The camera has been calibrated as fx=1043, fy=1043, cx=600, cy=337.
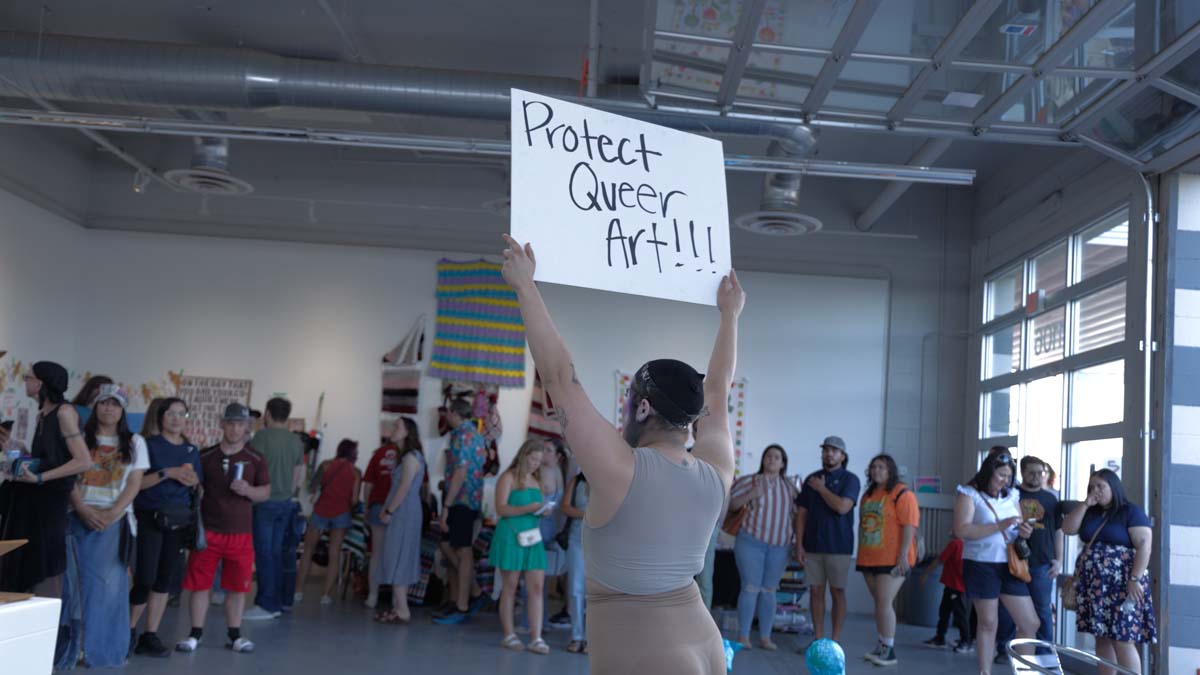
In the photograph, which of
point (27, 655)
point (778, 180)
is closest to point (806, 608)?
point (778, 180)

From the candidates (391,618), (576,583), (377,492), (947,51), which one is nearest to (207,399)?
(377,492)

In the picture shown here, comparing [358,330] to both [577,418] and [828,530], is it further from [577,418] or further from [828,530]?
[577,418]

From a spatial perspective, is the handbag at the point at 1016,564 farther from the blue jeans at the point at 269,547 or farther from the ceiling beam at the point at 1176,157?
the blue jeans at the point at 269,547

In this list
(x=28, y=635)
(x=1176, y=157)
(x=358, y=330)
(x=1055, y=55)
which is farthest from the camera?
(x=358, y=330)

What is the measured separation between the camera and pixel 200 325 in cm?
1040

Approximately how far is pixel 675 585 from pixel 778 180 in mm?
6842

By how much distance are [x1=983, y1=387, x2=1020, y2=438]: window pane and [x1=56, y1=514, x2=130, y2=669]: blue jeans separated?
288 inches

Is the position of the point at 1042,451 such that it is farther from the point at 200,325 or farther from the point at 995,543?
the point at 200,325

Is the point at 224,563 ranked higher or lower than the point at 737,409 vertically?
lower

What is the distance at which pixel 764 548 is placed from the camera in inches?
291

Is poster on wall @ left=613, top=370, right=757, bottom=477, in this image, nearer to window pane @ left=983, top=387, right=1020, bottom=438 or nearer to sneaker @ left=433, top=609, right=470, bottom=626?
window pane @ left=983, top=387, right=1020, bottom=438

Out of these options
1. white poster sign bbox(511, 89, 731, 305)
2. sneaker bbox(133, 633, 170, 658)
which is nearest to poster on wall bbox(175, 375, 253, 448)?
sneaker bbox(133, 633, 170, 658)

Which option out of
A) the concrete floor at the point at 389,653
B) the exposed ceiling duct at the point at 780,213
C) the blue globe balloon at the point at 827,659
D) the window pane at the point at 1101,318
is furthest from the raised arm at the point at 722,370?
the window pane at the point at 1101,318

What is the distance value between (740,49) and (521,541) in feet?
11.0
